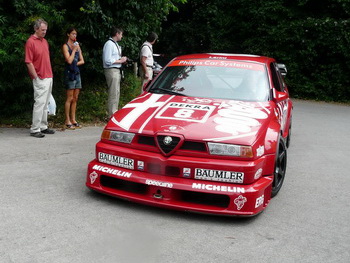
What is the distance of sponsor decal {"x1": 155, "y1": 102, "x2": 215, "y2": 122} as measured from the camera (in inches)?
195

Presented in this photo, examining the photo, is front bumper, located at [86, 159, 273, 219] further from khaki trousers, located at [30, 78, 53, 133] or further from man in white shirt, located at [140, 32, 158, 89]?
man in white shirt, located at [140, 32, 158, 89]

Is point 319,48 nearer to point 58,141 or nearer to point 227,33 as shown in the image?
point 227,33

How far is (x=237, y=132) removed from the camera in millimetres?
4691

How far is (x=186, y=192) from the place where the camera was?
4.62 m

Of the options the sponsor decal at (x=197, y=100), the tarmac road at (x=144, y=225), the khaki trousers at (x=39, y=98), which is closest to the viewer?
the tarmac road at (x=144, y=225)

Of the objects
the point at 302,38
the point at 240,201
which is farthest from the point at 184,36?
the point at 240,201

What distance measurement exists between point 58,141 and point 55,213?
11.3 ft

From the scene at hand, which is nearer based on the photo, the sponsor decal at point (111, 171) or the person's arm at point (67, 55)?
the sponsor decal at point (111, 171)

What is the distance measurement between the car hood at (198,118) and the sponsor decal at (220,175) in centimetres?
31

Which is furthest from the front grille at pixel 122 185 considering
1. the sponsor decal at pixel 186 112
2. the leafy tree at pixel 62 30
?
the leafy tree at pixel 62 30

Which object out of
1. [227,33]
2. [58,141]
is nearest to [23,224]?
[58,141]

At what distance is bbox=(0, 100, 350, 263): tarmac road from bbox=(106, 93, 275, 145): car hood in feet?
2.66

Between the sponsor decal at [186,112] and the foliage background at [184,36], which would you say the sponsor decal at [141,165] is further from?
the foliage background at [184,36]

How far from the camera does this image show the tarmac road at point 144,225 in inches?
149
